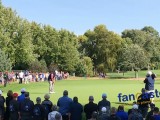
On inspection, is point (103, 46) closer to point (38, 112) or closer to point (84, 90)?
point (84, 90)

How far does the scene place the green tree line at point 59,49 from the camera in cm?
6394

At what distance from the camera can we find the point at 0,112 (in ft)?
46.4

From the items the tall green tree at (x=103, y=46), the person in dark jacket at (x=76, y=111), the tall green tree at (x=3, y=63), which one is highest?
the tall green tree at (x=103, y=46)

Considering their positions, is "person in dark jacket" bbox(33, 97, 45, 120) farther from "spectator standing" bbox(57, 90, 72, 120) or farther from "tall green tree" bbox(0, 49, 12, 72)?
"tall green tree" bbox(0, 49, 12, 72)

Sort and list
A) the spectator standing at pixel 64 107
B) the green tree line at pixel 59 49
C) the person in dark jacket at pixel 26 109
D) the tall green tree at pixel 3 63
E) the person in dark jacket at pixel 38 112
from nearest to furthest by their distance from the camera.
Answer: the person in dark jacket at pixel 38 112 → the person in dark jacket at pixel 26 109 → the spectator standing at pixel 64 107 → the tall green tree at pixel 3 63 → the green tree line at pixel 59 49

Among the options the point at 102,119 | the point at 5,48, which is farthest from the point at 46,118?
the point at 5,48

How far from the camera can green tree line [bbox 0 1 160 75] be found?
6394 centimetres

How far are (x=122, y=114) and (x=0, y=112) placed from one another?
4858 mm

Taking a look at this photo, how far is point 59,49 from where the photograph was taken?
2987 inches

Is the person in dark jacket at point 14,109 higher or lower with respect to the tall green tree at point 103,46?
lower

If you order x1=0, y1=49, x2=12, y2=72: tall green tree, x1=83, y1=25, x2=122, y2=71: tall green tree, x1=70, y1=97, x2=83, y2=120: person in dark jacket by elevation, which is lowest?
x1=70, y1=97, x2=83, y2=120: person in dark jacket

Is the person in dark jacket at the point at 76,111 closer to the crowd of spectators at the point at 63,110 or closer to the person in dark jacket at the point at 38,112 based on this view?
the crowd of spectators at the point at 63,110

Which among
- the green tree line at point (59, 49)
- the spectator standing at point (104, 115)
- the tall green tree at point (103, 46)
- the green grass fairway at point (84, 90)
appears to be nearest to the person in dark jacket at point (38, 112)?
the spectator standing at point (104, 115)

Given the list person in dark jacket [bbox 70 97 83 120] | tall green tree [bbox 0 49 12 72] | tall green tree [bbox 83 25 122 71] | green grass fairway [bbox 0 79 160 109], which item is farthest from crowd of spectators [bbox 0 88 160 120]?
tall green tree [bbox 83 25 122 71]
